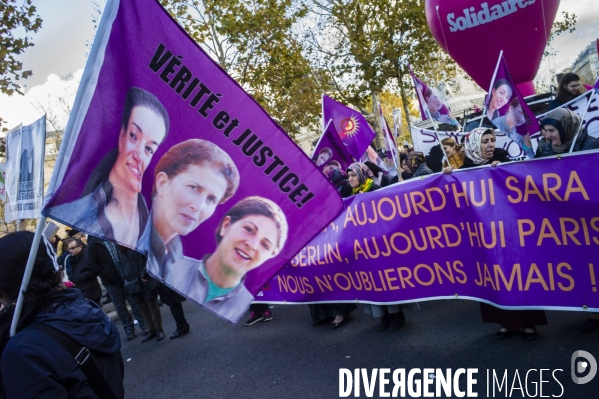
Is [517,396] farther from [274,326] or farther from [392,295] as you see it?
[274,326]

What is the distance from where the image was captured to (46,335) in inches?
76.4

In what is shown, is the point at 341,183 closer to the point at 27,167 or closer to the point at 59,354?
the point at 27,167

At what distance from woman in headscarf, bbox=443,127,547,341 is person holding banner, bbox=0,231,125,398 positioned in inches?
116

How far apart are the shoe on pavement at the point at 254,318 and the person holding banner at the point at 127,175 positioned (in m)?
4.68

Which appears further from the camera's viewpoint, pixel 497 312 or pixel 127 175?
pixel 497 312

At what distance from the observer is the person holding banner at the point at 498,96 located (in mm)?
5148

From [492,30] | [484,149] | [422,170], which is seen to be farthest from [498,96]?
[492,30]

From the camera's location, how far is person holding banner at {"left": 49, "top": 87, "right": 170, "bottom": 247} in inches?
89.0

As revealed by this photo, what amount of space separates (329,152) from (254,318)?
273 centimetres

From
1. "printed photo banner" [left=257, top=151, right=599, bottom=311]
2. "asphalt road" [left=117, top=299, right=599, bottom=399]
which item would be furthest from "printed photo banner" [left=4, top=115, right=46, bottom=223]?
"printed photo banner" [left=257, top=151, right=599, bottom=311]

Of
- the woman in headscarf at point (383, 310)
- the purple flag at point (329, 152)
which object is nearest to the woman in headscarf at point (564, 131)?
the woman in headscarf at point (383, 310)

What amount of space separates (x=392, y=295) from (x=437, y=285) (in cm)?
48

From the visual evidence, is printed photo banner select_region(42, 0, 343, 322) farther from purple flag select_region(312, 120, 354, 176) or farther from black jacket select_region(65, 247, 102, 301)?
black jacket select_region(65, 247, 102, 301)

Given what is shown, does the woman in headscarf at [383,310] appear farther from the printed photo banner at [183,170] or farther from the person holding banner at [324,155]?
the printed photo banner at [183,170]
